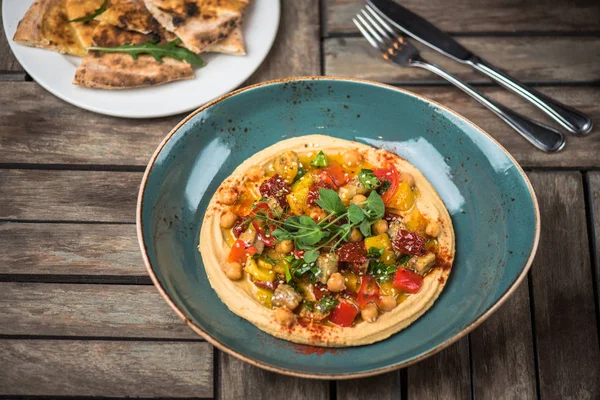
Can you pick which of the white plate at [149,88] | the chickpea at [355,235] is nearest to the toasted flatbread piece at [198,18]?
the white plate at [149,88]

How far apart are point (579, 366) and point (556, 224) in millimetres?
983

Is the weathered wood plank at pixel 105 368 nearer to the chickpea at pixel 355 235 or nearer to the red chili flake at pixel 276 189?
the red chili flake at pixel 276 189

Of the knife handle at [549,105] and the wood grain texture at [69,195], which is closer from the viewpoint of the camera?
the wood grain texture at [69,195]

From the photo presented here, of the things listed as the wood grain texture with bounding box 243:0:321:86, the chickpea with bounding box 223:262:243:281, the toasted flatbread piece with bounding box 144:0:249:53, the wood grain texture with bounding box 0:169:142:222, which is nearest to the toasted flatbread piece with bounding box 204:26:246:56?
the toasted flatbread piece with bounding box 144:0:249:53

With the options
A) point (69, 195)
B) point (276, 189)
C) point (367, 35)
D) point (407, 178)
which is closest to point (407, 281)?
point (407, 178)

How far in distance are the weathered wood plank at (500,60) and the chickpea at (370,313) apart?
1.98m

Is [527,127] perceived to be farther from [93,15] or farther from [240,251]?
[93,15]

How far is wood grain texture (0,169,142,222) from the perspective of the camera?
4273mm

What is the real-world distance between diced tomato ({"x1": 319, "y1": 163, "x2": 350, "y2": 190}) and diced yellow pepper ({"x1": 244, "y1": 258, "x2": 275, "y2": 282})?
737mm

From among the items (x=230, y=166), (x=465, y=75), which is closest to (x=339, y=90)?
(x=230, y=166)

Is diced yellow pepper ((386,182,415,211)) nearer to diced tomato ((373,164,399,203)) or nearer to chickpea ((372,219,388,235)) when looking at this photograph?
diced tomato ((373,164,399,203))

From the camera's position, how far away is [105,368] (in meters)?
3.84

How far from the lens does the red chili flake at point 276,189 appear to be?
12.8ft

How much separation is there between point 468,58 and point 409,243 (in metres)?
1.79
